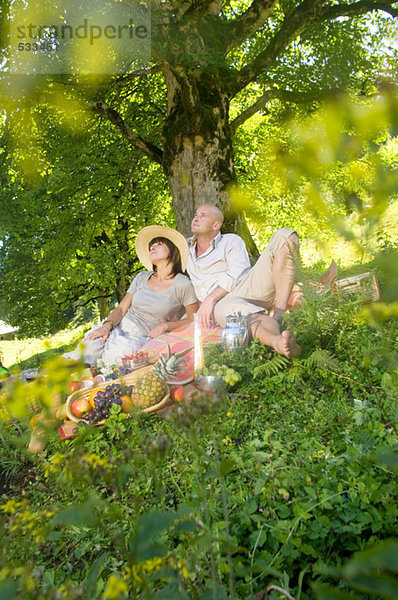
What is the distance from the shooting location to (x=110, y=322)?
16.6 ft

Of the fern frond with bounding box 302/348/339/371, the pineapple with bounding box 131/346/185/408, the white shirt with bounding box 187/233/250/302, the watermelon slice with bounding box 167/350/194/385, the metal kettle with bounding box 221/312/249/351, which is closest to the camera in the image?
the fern frond with bounding box 302/348/339/371

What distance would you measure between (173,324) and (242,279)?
0.93 meters

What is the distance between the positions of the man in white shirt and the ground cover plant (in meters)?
0.64

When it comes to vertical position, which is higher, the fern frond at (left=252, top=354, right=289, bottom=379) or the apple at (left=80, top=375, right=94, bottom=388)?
the fern frond at (left=252, top=354, right=289, bottom=379)

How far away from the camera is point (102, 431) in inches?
122

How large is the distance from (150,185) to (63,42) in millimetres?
3508

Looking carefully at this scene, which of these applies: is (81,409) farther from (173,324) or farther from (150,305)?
(150,305)

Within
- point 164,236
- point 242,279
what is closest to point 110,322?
point 164,236

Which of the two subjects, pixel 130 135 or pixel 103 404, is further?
pixel 130 135

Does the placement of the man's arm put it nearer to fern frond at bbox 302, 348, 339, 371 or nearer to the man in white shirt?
the man in white shirt

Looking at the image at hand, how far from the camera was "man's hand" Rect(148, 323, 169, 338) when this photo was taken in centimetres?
473

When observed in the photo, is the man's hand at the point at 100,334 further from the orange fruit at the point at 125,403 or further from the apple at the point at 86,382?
the orange fruit at the point at 125,403

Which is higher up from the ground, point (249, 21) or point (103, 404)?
point (249, 21)

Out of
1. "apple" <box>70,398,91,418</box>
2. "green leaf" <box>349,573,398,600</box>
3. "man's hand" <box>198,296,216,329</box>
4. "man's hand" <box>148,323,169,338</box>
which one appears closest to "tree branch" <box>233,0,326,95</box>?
"man's hand" <box>198,296,216,329</box>
